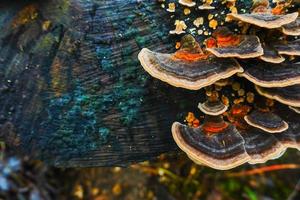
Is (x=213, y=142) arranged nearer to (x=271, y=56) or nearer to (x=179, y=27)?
(x=271, y=56)

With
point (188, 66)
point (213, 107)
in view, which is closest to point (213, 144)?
point (213, 107)

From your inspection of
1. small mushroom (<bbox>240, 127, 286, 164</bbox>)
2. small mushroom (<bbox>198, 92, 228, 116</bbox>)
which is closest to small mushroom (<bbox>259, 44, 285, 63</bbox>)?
Result: small mushroom (<bbox>198, 92, 228, 116</bbox>)

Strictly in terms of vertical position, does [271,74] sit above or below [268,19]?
below

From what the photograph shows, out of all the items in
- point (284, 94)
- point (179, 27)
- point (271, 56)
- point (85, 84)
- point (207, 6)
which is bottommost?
point (284, 94)

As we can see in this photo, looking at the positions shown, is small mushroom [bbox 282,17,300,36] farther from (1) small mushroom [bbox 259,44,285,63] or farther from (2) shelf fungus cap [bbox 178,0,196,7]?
(2) shelf fungus cap [bbox 178,0,196,7]

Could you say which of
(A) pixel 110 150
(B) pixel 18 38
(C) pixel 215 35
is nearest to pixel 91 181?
(A) pixel 110 150

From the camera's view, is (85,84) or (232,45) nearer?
(232,45)

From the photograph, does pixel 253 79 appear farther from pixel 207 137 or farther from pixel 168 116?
pixel 168 116
